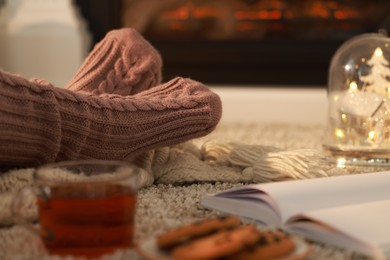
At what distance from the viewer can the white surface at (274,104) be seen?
2.25 meters

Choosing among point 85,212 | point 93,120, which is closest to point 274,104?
point 93,120

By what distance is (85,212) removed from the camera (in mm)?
657

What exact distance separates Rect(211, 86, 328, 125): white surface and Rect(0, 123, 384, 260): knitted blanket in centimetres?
110

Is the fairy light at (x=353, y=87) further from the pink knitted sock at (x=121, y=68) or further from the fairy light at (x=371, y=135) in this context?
the pink knitted sock at (x=121, y=68)

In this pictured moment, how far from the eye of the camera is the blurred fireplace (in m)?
2.26

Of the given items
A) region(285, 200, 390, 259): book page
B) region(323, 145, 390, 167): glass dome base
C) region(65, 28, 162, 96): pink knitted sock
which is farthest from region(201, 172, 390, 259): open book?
region(65, 28, 162, 96): pink knitted sock

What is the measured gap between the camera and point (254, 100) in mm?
2273

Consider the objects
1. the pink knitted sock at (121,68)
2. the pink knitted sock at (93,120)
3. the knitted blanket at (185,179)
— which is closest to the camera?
the knitted blanket at (185,179)

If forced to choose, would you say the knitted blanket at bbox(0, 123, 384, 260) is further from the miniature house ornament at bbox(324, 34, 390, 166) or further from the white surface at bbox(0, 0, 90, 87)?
the white surface at bbox(0, 0, 90, 87)

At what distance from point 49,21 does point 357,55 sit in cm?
129

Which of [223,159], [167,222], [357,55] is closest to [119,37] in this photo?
[223,159]

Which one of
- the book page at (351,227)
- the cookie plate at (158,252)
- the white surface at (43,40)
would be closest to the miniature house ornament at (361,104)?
the book page at (351,227)

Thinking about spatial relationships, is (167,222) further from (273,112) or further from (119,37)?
(273,112)

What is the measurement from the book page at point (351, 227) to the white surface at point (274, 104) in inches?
58.1
